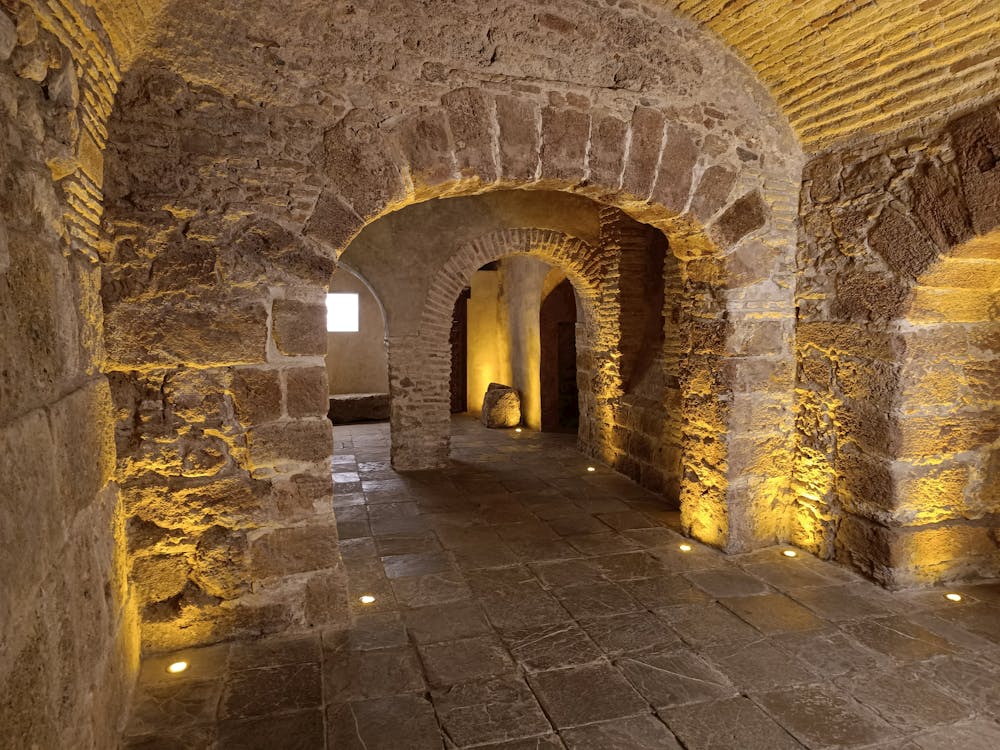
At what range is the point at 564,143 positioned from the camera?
130 inches

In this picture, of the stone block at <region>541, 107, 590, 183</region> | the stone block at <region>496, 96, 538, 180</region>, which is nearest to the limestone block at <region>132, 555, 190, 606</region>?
the stone block at <region>496, 96, 538, 180</region>

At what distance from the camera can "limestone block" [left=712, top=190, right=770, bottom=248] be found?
377 cm

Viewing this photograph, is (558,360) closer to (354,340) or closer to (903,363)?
(354,340)

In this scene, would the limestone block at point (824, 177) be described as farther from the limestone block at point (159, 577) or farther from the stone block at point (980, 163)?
the limestone block at point (159, 577)

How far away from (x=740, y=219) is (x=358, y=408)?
699 centimetres

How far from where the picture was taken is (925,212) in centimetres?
321

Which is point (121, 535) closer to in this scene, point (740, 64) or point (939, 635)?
point (939, 635)

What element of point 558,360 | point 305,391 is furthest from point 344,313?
point 305,391

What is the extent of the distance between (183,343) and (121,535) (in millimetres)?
874

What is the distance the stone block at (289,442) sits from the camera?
3.01 m

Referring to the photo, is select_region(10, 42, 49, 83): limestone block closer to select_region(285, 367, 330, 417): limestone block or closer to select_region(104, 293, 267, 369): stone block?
select_region(104, 293, 267, 369): stone block

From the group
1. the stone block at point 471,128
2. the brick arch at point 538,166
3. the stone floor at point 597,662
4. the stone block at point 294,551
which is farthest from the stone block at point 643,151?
the stone block at point 294,551

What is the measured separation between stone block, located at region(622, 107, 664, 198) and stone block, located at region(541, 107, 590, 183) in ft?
0.93

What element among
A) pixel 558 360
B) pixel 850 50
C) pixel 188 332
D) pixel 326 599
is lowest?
pixel 326 599
